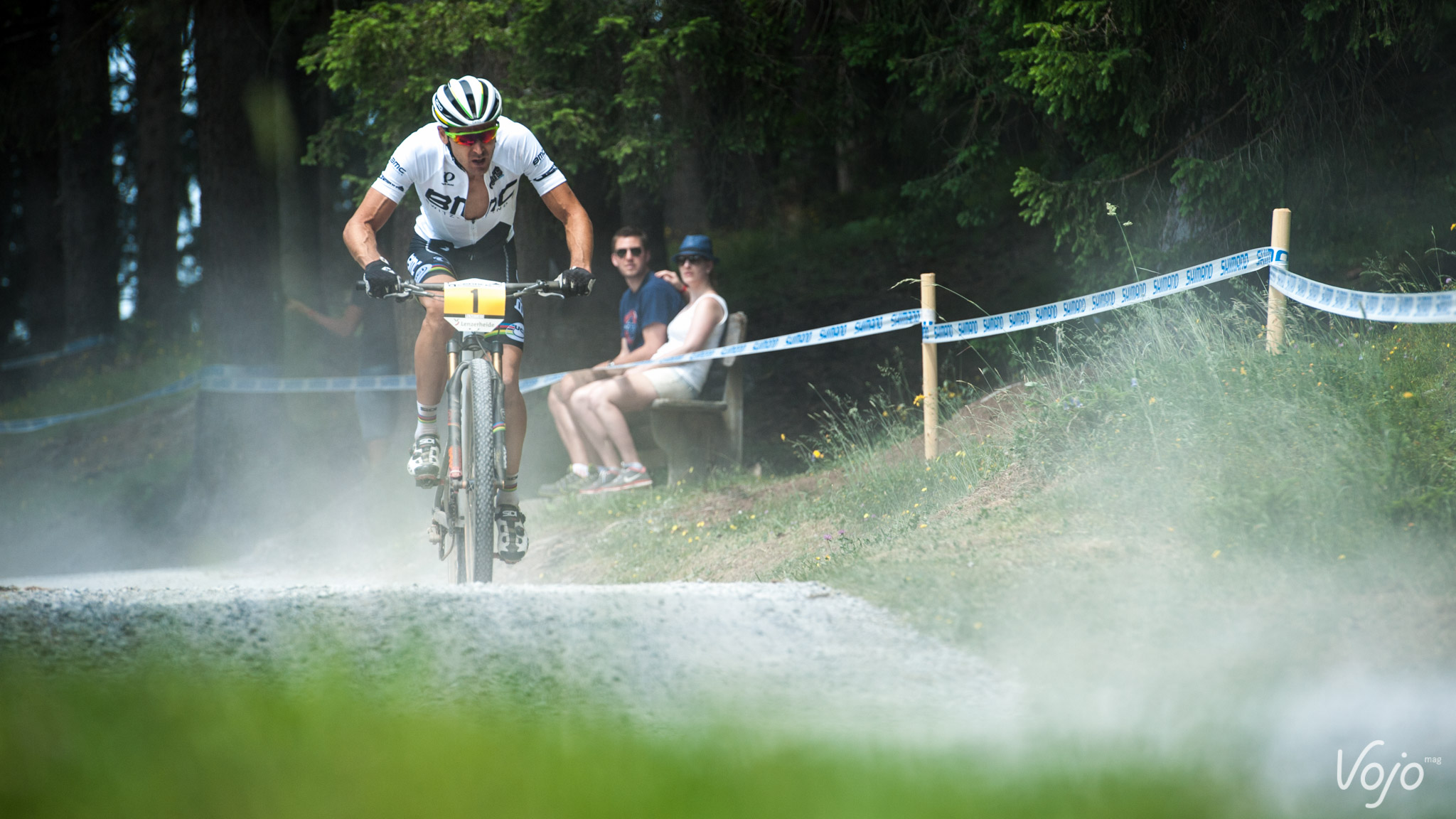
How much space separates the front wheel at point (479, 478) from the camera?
5621mm

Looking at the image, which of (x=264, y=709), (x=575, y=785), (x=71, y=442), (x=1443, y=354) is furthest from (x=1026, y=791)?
(x=71, y=442)

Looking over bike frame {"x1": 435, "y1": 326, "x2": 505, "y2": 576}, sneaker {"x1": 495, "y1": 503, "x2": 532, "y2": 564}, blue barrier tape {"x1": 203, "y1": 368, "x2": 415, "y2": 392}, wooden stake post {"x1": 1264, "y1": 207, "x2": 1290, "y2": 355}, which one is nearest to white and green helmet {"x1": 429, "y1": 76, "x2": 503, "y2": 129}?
bike frame {"x1": 435, "y1": 326, "x2": 505, "y2": 576}

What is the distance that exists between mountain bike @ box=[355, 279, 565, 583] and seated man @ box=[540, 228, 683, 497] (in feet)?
13.0

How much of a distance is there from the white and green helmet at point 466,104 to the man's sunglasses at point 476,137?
8 centimetres

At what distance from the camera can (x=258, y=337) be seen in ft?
46.8

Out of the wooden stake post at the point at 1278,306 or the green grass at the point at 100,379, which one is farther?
the green grass at the point at 100,379

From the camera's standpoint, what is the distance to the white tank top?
9648mm

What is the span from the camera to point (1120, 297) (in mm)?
6750

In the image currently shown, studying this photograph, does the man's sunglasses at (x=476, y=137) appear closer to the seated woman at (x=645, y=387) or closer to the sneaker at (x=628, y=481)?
the seated woman at (x=645, y=387)

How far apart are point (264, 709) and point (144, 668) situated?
69 centimetres

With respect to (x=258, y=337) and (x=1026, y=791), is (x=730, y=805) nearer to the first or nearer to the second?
(x=1026, y=791)

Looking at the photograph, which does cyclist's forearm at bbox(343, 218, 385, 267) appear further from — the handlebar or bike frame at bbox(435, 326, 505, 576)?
bike frame at bbox(435, 326, 505, 576)

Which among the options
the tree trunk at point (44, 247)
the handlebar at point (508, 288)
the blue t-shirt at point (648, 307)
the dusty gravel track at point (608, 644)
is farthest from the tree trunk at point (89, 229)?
the dusty gravel track at point (608, 644)

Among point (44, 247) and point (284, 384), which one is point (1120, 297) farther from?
point (44, 247)
